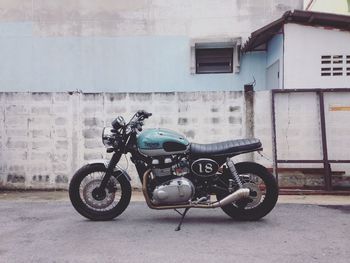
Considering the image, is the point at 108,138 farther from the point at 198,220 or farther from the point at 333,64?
the point at 333,64

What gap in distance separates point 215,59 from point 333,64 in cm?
339

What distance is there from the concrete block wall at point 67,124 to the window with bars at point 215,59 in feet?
12.4

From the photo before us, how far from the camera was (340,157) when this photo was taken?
7.93 metres

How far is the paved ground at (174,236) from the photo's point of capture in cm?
427

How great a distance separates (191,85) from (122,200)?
638 centimetres

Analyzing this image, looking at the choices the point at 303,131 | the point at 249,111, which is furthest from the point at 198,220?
the point at 303,131

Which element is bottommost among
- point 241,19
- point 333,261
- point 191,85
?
point 333,261

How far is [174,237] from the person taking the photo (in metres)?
4.93

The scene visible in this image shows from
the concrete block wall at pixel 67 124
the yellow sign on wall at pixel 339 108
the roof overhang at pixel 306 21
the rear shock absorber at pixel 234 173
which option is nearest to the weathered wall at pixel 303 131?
the yellow sign on wall at pixel 339 108

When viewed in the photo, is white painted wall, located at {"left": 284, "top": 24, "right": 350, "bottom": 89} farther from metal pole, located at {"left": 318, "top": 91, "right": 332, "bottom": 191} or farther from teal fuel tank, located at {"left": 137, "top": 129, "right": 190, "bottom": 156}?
teal fuel tank, located at {"left": 137, "top": 129, "right": 190, "bottom": 156}

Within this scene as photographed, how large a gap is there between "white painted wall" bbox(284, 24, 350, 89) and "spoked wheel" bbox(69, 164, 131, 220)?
495 centimetres

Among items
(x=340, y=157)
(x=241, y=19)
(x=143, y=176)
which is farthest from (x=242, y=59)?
(x=143, y=176)

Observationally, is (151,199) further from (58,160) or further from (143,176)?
(58,160)

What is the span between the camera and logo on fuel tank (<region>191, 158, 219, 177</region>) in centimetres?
557
